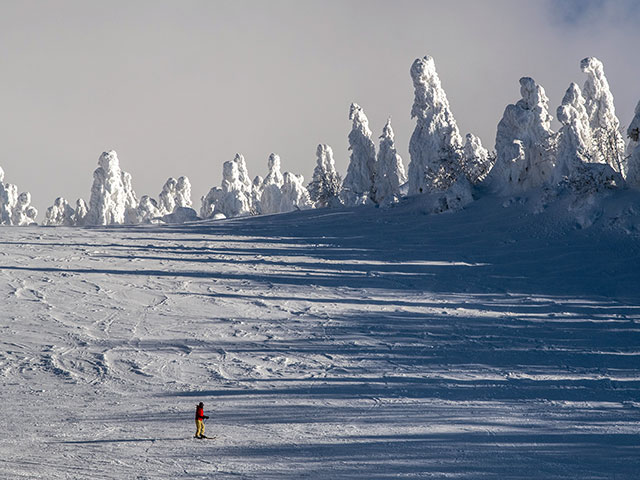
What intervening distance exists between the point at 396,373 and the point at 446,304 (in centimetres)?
681

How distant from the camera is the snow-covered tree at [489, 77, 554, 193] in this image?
3675 cm

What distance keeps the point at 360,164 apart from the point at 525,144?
26704 mm

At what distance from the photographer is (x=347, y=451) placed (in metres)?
11.6

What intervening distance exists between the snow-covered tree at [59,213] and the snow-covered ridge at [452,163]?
230 mm

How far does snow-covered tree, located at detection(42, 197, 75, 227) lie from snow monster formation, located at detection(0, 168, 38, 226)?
4309 mm

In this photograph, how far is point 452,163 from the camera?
148 ft

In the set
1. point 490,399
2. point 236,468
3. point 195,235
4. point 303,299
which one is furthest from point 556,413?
point 195,235

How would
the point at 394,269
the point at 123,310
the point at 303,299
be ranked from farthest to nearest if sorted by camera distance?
1. the point at 394,269
2. the point at 303,299
3. the point at 123,310

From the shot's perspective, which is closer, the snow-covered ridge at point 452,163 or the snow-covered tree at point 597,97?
the snow-covered ridge at point 452,163

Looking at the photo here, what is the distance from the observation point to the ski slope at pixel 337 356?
37.3 feet

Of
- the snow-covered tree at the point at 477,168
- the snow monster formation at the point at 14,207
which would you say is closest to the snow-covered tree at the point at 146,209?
the snow monster formation at the point at 14,207

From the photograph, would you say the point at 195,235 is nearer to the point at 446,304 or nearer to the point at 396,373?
the point at 446,304

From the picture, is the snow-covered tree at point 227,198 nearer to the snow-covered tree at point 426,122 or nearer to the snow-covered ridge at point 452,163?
the snow-covered ridge at point 452,163

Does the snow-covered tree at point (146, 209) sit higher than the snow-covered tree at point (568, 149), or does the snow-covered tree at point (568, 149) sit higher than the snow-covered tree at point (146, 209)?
the snow-covered tree at point (146, 209)
